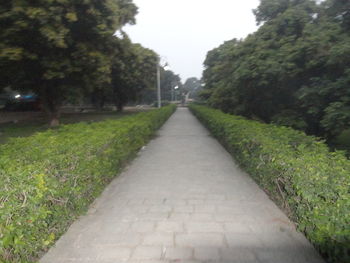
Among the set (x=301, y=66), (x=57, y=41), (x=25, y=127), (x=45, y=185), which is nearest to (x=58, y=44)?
(x=57, y=41)

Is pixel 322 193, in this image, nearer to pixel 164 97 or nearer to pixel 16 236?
pixel 16 236

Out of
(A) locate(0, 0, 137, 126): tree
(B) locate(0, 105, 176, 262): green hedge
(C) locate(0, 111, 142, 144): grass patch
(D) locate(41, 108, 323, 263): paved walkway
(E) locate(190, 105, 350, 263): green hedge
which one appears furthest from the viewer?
(C) locate(0, 111, 142, 144): grass patch

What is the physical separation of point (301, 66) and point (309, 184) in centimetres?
816

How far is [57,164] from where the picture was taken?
4.15 meters

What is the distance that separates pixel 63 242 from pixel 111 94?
3365cm

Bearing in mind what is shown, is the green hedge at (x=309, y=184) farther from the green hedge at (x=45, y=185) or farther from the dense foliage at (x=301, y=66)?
the dense foliage at (x=301, y=66)

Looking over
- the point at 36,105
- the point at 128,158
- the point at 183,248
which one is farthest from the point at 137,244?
the point at 36,105

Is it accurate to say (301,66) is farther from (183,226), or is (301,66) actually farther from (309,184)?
(183,226)

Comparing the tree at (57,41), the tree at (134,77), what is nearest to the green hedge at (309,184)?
the tree at (57,41)

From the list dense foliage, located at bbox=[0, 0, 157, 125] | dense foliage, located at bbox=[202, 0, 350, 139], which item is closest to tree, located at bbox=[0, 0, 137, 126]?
dense foliage, located at bbox=[0, 0, 157, 125]

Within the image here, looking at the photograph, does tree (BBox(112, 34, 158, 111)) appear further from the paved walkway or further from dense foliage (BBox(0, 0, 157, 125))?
the paved walkway

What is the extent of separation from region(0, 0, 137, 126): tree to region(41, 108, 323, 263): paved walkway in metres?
7.53

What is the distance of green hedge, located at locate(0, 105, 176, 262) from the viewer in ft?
8.59

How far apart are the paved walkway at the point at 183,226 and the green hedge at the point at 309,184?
11.8 inches
